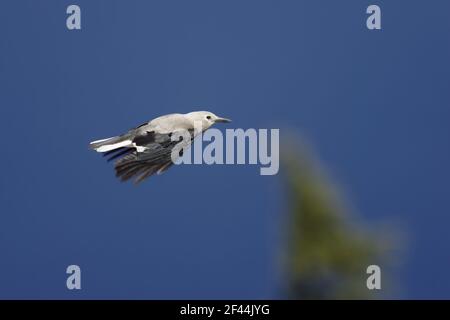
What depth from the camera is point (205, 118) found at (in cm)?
1186

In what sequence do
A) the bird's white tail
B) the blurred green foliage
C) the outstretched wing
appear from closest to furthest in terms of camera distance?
the blurred green foliage < the outstretched wing < the bird's white tail

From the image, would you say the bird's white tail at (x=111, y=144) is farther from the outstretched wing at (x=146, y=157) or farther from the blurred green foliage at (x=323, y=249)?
the blurred green foliage at (x=323, y=249)

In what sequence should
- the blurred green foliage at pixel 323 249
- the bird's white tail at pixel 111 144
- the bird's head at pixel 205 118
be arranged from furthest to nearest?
the bird's head at pixel 205 118
the bird's white tail at pixel 111 144
the blurred green foliage at pixel 323 249

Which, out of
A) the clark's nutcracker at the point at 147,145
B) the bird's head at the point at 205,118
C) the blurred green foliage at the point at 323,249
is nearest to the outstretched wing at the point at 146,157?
the clark's nutcracker at the point at 147,145

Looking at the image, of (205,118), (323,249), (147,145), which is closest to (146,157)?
(147,145)

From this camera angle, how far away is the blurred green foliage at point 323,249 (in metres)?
6.39

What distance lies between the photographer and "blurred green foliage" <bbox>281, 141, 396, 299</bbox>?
6387 mm

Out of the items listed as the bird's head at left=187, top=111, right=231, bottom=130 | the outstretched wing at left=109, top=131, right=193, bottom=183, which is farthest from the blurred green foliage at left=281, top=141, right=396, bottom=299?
the bird's head at left=187, top=111, right=231, bottom=130

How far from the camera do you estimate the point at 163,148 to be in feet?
33.9

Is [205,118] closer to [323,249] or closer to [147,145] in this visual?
[147,145]

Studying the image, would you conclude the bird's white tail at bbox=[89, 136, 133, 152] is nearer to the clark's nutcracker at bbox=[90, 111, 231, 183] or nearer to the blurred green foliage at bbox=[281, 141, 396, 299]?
the clark's nutcracker at bbox=[90, 111, 231, 183]

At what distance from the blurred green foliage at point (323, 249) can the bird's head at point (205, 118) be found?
513 centimetres
